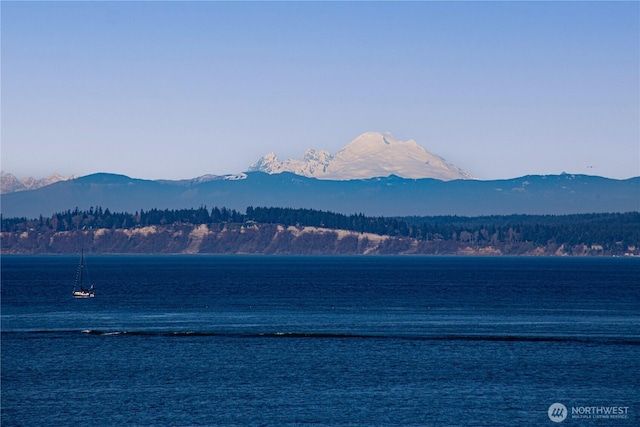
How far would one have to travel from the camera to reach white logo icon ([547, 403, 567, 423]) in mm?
76125

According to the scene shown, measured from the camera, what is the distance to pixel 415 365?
99812mm

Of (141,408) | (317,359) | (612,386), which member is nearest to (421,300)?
(317,359)

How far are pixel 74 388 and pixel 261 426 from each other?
22482 mm

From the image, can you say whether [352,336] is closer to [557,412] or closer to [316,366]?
[316,366]

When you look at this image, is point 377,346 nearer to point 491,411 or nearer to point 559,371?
point 559,371

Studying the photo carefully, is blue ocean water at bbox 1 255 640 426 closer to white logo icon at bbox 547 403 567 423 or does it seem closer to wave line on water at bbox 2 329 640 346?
wave line on water at bbox 2 329 640 346

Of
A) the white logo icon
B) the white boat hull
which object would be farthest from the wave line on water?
the white boat hull

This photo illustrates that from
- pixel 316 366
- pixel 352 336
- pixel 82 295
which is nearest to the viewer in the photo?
pixel 316 366

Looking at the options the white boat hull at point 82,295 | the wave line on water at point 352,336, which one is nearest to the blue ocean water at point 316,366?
the wave line on water at point 352,336

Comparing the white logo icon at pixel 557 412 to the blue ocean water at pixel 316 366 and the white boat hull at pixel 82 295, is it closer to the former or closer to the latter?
the blue ocean water at pixel 316 366

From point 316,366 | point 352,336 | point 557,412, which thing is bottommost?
point 557,412

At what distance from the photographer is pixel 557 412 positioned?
78.0 meters

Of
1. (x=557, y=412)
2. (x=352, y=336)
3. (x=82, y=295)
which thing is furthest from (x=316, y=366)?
(x=82, y=295)

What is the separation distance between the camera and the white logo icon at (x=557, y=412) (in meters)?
76.1
